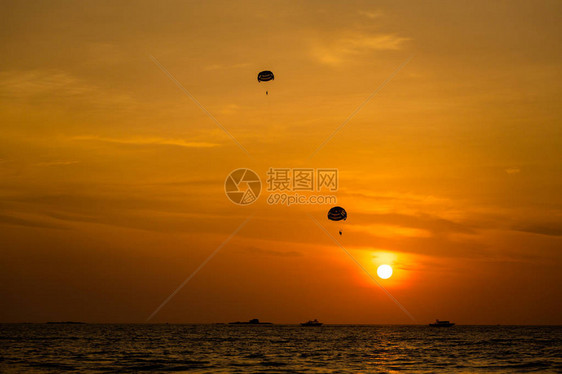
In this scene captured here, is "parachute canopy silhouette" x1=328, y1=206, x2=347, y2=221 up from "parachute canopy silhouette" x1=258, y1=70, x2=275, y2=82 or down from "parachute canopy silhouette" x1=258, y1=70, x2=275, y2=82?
down

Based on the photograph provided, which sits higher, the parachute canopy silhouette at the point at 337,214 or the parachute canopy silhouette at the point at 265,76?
the parachute canopy silhouette at the point at 265,76

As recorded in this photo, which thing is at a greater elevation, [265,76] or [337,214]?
[265,76]

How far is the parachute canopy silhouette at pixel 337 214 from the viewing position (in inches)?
3105

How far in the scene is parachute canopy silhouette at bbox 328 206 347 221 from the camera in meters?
78.9

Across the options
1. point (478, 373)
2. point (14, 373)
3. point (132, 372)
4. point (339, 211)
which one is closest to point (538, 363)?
point (478, 373)

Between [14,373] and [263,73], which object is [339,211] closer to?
[263,73]

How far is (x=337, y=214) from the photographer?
80000 millimetres

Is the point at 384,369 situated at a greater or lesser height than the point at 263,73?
lesser

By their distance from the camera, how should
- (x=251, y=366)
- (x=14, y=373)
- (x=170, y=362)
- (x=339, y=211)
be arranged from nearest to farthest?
(x=14, y=373) → (x=251, y=366) → (x=170, y=362) → (x=339, y=211)

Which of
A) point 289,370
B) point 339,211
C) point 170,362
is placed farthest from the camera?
point 339,211

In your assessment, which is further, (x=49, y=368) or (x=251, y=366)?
(x=251, y=366)

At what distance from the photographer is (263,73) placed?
75.8m

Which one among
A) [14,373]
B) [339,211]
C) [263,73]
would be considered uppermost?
[263,73]

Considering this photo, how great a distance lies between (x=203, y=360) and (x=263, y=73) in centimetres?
3640
